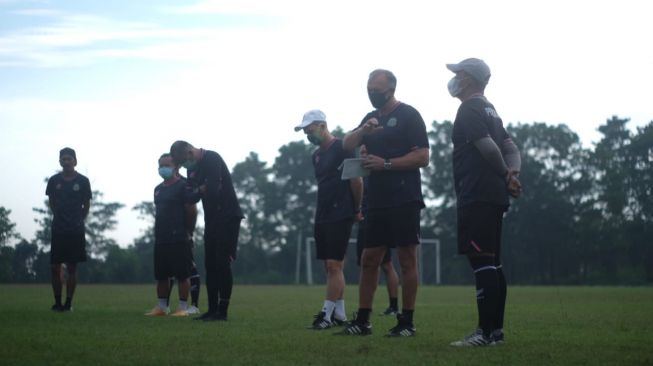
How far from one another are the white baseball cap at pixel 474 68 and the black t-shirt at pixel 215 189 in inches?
168

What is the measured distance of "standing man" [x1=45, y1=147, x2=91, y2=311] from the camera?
46.0 feet

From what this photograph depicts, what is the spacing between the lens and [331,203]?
34.7ft

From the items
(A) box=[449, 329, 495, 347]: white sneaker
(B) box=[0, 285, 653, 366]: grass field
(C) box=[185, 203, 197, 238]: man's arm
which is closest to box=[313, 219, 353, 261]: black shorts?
(B) box=[0, 285, 653, 366]: grass field

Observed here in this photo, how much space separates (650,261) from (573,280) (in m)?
10.6

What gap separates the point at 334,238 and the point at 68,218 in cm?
514

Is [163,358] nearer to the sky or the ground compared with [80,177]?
nearer to the ground

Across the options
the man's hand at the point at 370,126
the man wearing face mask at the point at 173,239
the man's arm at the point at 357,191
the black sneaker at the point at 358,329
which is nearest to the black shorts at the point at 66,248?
the man wearing face mask at the point at 173,239

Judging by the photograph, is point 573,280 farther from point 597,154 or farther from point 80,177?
point 80,177

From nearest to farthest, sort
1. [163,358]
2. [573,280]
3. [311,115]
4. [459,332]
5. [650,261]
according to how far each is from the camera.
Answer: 1. [163,358]
2. [459,332]
3. [311,115]
4. [650,261]
5. [573,280]

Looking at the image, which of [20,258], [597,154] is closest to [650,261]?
[597,154]

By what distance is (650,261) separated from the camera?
60594 mm

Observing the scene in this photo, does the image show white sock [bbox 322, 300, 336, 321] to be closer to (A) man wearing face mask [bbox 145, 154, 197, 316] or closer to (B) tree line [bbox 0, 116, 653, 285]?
(A) man wearing face mask [bbox 145, 154, 197, 316]

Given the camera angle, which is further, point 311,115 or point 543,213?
point 543,213

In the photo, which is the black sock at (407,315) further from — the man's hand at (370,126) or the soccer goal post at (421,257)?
the soccer goal post at (421,257)
